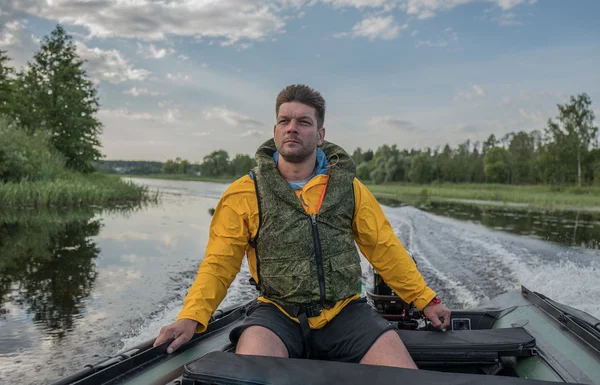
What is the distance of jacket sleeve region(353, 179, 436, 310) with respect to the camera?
2367mm

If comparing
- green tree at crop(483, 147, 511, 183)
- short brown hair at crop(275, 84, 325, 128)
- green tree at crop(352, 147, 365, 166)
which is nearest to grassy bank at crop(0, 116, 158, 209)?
short brown hair at crop(275, 84, 325, 128)

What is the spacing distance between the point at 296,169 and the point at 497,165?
2390 inches

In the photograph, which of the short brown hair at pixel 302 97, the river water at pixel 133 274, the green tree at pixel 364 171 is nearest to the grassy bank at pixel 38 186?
the river water at pixel 133 274

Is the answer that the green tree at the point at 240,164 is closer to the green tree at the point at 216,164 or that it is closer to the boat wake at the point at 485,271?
the green tree at the point at 216,164

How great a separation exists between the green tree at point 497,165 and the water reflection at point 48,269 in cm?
5459

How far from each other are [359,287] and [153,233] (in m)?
8.74

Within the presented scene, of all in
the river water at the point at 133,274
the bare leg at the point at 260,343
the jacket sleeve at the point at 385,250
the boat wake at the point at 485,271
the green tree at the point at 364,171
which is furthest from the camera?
the green tree at the point at 364,171

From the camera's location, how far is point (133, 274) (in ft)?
20.9

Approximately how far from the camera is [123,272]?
21.2 ft

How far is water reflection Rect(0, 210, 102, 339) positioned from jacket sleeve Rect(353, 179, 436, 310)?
119 inches

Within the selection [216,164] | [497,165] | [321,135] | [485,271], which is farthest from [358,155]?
[321,135]

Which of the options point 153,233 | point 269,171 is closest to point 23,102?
point 153,233

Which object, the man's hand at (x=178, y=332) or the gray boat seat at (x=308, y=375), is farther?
the man's hand at (x=178, y=332)

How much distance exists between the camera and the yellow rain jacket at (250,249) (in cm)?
211
